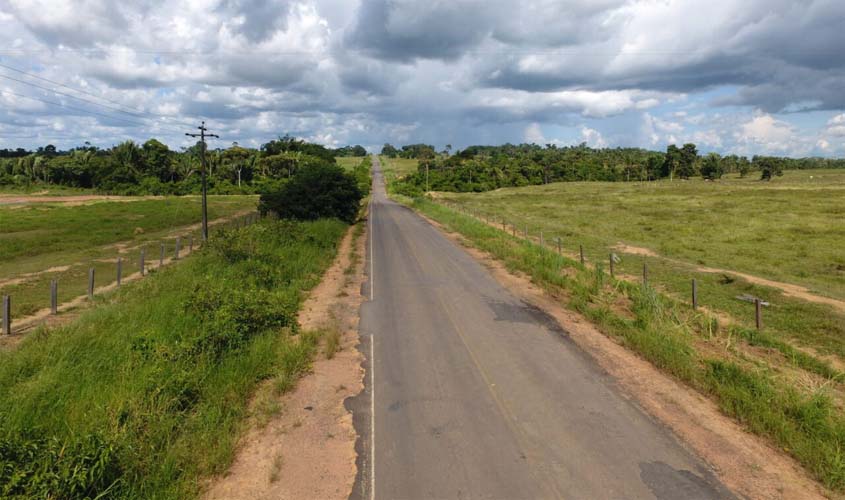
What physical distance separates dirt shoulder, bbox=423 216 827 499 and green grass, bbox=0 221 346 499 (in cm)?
759

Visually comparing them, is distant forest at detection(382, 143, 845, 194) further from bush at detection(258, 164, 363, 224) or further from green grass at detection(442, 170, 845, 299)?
bush at detection(258, 164, 363, 224)

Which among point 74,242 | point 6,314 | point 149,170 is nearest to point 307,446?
point 6,314

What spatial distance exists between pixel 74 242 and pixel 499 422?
40067mm

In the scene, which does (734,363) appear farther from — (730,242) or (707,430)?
(730,242)

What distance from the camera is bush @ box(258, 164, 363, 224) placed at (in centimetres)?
4225

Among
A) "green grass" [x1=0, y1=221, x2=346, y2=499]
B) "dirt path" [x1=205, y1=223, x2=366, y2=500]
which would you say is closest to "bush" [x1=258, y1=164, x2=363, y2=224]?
"green grass" [x1=0, y1=221, x2=346, y2=499]

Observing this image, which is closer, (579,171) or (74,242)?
(74,242)

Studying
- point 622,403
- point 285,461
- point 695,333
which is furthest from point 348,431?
point 695,333

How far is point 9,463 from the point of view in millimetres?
5777

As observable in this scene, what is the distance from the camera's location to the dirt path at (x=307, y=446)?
280 inches

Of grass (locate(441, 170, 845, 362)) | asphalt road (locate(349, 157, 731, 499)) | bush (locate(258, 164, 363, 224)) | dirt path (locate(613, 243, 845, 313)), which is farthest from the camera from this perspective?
bush (locate(258, 164, 363, 224))

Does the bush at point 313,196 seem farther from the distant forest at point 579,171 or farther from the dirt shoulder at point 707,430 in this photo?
the distant forest at point 579,171

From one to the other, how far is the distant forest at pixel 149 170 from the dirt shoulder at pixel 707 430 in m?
89.0

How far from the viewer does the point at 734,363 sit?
11.6 m
